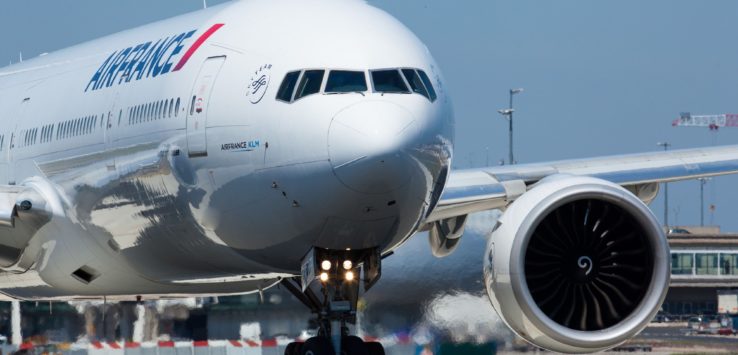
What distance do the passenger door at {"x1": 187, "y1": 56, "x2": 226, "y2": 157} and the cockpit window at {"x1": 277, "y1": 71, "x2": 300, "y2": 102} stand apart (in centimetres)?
124

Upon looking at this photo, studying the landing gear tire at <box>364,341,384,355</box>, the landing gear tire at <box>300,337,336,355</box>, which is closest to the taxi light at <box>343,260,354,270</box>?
the landing gear tire at <box>300,337,336,355</box>

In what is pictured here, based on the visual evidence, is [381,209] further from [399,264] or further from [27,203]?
[399,264]

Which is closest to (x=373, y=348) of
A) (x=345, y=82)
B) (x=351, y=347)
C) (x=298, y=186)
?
(x=351, y=347)

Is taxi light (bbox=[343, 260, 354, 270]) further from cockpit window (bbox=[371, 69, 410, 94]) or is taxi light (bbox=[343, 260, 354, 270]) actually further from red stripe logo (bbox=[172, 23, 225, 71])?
red stripe logo (bbox=[172, 23, 225, 71])

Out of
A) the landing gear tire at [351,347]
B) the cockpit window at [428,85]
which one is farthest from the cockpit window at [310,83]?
the landing gear tire at [351,347]

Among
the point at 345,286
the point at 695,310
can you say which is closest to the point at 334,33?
the point at 345,286

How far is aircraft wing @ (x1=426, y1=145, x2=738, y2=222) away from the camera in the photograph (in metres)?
20.6

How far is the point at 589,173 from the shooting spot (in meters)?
21.5

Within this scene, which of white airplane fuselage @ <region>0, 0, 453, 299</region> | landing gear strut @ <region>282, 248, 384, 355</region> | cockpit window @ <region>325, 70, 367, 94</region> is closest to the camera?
white airplane fuselage @ <region>0, 0, 453, 299</region>

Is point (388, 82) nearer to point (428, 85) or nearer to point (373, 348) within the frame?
point (428, 85)

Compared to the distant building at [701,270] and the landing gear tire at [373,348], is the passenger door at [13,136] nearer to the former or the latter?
the landing gear tire at [373,348]

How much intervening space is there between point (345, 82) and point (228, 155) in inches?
62.8

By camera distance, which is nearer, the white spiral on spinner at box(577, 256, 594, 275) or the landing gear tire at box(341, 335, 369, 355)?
the landing gear tire at box(341, 335, 369, 355)

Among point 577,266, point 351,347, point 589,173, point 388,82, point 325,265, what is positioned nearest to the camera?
point 388,82
